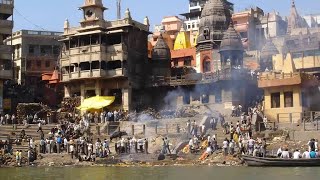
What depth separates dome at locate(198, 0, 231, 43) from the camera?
2263 inches

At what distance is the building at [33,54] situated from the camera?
6844 centimetres

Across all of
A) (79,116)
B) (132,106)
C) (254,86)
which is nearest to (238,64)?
(254,86)

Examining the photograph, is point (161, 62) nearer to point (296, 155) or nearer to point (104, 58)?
point (104, 58)

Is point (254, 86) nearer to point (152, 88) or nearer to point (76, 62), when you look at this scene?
point (152, 88)

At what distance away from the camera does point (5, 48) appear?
185 ft

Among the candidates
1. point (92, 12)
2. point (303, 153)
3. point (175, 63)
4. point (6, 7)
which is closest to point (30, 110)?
point (92, 12)

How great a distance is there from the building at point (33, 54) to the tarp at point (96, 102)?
1703cm

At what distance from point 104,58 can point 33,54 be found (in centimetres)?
1928

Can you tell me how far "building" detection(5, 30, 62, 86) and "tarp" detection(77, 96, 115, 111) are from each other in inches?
671

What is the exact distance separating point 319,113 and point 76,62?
80.7 feet

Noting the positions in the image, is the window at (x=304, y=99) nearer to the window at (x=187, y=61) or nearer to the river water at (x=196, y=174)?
the river water at (x=196, y=174)

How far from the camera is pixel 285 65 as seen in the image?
45.4m

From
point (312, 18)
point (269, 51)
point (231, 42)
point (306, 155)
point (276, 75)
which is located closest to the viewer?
point (306, 155)

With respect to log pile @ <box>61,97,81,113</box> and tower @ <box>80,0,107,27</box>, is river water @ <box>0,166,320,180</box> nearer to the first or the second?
log pile @ <box>61,97,81,113</box>
